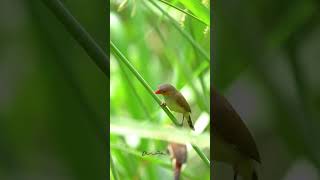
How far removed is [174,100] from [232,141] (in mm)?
209

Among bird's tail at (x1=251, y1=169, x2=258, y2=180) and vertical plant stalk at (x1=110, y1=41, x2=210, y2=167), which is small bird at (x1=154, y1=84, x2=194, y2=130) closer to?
vertical plant stalk at (x1=110, y1=41, x2=210, y2=167)

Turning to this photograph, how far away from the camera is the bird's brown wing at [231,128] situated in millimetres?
1385

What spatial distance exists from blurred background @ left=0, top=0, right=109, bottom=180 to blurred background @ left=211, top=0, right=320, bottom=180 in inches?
12.8

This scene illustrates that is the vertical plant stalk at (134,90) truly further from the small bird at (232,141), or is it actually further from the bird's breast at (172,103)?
the small bird at (232,141)

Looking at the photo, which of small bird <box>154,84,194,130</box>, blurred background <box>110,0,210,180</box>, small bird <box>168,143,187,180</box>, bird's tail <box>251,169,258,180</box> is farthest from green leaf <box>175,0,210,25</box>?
bird's tail <box>251,169,258,180</box>

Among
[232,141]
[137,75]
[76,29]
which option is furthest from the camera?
[232,141]

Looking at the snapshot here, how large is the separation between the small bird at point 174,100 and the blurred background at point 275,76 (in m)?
0.13

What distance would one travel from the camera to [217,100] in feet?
4.56

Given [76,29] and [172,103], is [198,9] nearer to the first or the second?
[172,103]

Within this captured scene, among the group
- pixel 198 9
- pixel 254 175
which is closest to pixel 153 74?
pixel 198 9

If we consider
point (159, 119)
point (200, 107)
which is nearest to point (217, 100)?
point (200, 107)

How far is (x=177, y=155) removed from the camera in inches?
52.7

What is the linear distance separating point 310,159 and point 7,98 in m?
0.80

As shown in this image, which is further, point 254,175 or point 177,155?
point 254,175
